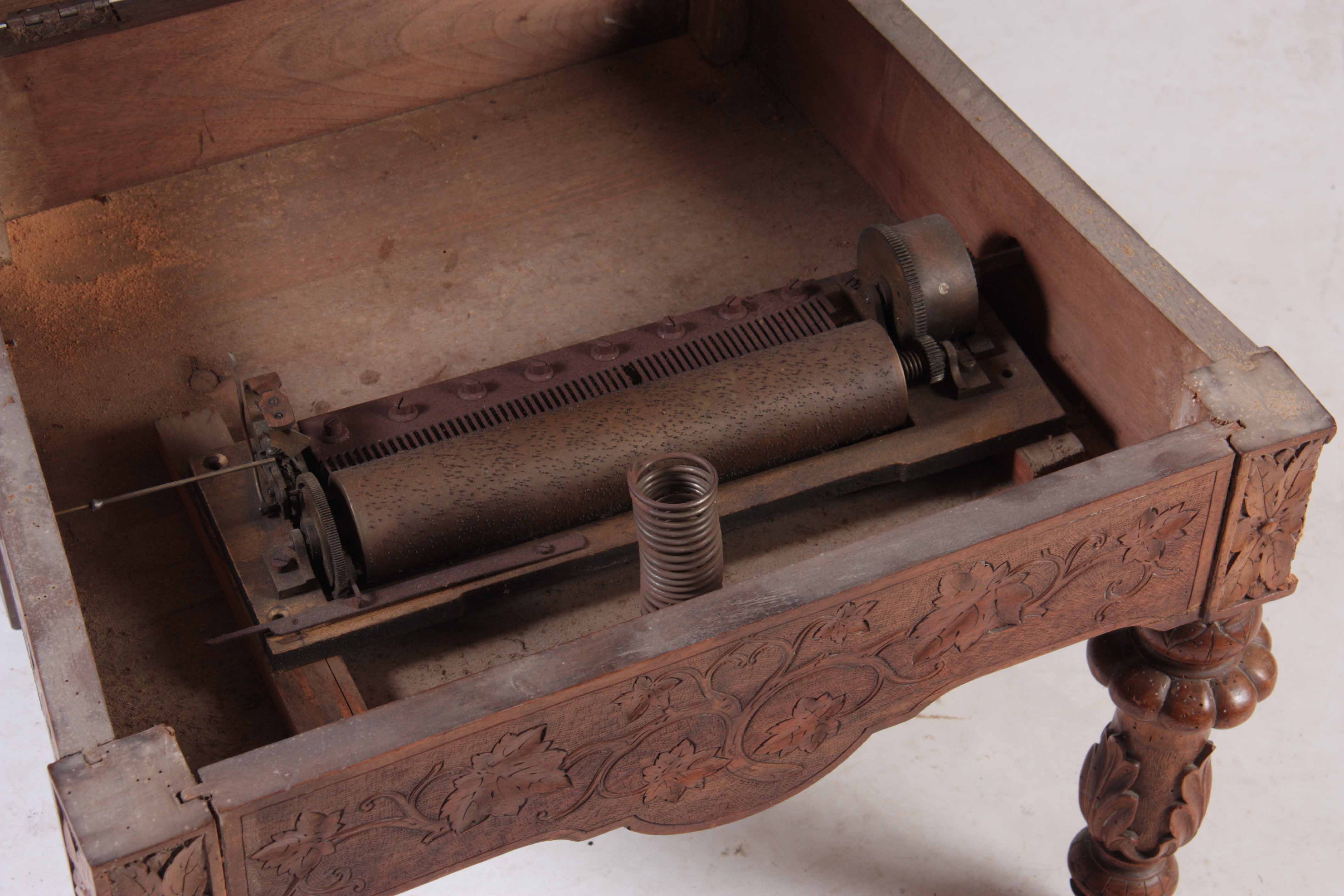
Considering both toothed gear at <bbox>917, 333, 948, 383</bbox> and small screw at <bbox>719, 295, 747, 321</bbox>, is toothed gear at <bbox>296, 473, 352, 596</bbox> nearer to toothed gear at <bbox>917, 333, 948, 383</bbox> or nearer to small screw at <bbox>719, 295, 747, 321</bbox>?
small screw at <bbox>719, 295, 747, 321</bbox>

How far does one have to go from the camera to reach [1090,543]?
6.39 ft

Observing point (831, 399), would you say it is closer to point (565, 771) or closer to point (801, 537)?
point (801, 537)

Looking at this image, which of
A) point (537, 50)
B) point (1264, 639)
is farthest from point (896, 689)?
point (537, 50)

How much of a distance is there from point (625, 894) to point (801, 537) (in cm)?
68

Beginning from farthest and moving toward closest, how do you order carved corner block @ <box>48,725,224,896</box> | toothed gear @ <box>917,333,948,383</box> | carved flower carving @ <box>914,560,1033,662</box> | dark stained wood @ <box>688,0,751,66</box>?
dark stained wood @ <box>688,0,751,66</box>
toothed gear @ <box>917,333,948,383</box>
carved flower carving @ <box>914,560,1033,662</box>
carved corner block @ <box>48,725,224,896</box>

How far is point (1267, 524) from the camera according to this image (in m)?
2.02

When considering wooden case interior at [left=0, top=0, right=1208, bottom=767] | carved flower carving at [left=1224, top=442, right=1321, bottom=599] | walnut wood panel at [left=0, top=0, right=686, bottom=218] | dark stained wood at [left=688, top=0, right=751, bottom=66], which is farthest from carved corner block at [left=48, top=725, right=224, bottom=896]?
dark stained wood at [left=688, top=0, right=751, bottom=66]

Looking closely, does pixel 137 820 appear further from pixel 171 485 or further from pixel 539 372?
pixel 539 372

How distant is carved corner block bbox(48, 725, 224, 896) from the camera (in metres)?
1.62

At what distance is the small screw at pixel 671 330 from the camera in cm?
236

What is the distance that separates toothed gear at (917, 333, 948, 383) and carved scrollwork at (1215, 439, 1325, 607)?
16.3 inches

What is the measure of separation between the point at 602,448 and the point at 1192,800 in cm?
86

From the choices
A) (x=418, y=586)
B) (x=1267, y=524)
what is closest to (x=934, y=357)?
(x=1267, y=524)

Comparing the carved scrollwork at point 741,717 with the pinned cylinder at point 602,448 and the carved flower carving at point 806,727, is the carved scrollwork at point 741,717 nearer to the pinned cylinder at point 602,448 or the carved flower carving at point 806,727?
the carved flower carving at point 806,727
